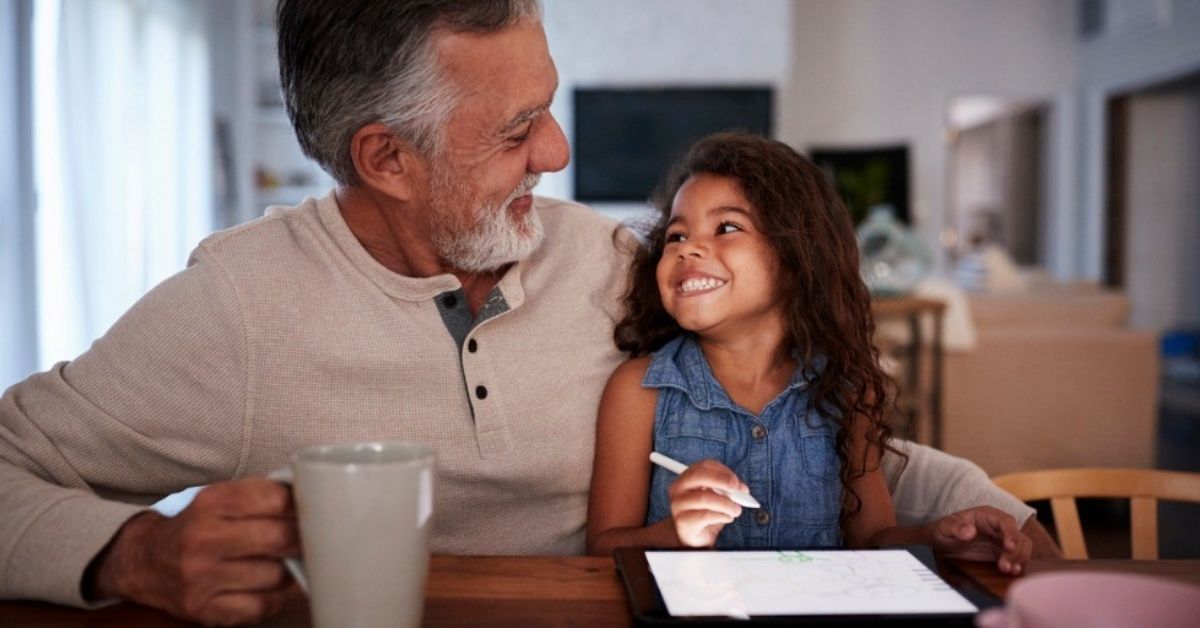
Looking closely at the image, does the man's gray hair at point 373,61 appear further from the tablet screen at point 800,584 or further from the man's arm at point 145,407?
the tablet screen at point 800,584

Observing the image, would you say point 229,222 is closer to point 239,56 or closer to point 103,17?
point 239,56

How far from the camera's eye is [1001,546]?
0.85 m

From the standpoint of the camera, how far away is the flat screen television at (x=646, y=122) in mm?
7051

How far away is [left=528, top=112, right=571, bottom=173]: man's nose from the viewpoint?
4.03 feet

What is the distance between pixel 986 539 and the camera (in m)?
0.86

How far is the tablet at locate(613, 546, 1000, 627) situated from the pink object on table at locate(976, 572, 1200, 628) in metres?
0.18

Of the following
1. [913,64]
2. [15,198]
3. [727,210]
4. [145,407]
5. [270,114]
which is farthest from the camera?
[913,64]

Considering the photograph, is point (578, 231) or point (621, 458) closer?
point (621, 458)

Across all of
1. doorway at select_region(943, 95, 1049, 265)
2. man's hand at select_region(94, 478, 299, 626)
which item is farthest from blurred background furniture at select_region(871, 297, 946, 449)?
doorway at select_region(943, 95, 1049, 265)

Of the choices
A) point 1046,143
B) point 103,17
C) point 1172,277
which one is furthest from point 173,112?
point 1172,277

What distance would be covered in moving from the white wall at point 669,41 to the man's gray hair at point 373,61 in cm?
595

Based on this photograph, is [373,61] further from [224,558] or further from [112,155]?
[112,155]

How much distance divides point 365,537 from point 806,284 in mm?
832

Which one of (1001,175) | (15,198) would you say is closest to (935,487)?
(15,198)
